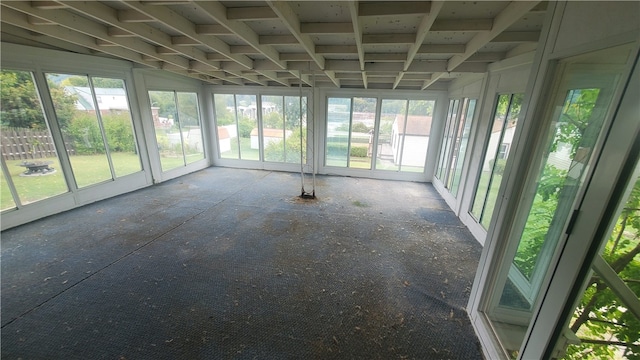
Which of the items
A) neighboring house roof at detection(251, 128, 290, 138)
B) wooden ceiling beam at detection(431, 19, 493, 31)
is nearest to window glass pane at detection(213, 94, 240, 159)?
neighboring house roof at detection(251, 128, 290, 138)

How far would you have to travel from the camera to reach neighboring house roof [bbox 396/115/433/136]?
6.29 meters

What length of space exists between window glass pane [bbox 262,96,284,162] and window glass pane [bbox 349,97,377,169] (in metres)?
2.03

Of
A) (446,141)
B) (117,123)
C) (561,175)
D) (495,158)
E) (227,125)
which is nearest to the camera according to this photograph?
(561,175)

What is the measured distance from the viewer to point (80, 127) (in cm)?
433

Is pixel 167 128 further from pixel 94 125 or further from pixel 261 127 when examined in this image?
pixel 261 127

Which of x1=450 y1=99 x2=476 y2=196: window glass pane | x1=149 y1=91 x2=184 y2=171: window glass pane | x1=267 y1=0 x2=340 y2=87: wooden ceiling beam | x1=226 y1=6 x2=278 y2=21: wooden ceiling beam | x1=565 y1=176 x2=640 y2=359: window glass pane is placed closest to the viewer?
x1=565 y1=176 x2=640 y2=359: window glass pane

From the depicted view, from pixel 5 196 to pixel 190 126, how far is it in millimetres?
4022

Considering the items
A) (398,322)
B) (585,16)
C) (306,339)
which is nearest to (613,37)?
(585,16)

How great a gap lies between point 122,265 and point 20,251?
1527 millimetres

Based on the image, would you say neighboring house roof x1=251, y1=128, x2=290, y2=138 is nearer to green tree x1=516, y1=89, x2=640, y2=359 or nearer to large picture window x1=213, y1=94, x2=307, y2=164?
large picture window x1=213, y1=94, x2=307, y2=164

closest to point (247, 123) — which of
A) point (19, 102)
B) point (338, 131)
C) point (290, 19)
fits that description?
point (338, 131)

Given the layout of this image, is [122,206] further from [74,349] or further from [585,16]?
[585,16]

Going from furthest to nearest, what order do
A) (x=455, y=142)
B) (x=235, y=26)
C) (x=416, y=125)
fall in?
(x=416, y=125) < (x=455, y=142) < (x=235, y=26)

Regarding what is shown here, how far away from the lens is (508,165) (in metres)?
1.81
